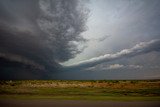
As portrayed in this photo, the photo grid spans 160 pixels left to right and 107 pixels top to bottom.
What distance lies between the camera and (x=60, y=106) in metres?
12.0

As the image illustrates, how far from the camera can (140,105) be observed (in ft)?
40.7

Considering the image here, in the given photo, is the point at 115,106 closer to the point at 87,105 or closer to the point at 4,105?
the point at 87,105

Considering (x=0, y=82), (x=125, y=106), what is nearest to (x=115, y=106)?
(x=125, y=106)

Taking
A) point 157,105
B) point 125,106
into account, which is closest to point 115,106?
point 125,106

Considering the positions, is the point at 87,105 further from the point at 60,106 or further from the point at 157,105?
the point at 157,105

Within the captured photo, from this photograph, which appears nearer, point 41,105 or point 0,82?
point 41,105

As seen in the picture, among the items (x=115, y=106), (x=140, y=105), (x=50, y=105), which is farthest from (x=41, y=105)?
(x=140, y=105)

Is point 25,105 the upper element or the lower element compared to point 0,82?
lower

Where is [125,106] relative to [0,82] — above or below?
below

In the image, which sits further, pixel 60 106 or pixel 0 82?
pixel 0 82

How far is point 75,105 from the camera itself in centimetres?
1227

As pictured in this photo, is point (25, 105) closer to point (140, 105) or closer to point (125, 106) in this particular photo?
point (125, 106)

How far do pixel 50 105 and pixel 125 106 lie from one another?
14.7 feet

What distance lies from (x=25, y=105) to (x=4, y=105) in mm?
1242
